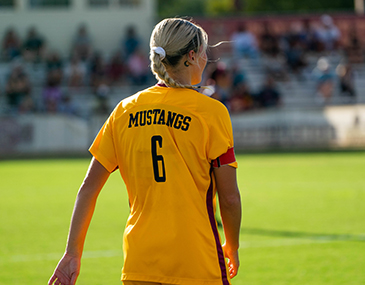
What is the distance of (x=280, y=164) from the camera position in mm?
16562

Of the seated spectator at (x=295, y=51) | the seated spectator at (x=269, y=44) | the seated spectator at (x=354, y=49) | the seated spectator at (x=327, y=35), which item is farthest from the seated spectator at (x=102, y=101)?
the seated spectator at (x=354, y=49)

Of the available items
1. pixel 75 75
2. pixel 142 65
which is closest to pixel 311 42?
pixel 142 65

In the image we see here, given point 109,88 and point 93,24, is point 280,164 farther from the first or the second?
point 93,24

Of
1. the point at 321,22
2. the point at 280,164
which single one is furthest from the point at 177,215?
the point at 321,22

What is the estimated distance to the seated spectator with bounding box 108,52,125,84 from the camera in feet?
81.3

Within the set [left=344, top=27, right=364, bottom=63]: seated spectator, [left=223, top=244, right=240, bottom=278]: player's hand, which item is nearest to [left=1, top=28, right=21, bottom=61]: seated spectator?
[left=344, top=27, right=364, bottom=63]: seated spectator

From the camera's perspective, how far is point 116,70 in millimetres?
24781

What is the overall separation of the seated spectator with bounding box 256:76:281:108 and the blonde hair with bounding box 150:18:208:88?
65.4 feet

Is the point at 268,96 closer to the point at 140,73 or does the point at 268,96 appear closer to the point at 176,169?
the point at 140,73

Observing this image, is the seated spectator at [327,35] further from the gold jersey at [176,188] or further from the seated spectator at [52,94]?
the gold jersey at [176,188]

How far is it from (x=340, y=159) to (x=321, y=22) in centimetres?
1217

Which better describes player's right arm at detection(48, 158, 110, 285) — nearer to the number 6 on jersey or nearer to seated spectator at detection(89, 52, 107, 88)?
the number 6 on jersey

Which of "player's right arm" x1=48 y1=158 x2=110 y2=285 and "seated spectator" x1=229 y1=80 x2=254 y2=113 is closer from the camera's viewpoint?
"player's right arm" x1=48 y1=158 x2=110 y2=285

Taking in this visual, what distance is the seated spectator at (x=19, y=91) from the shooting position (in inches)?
843
